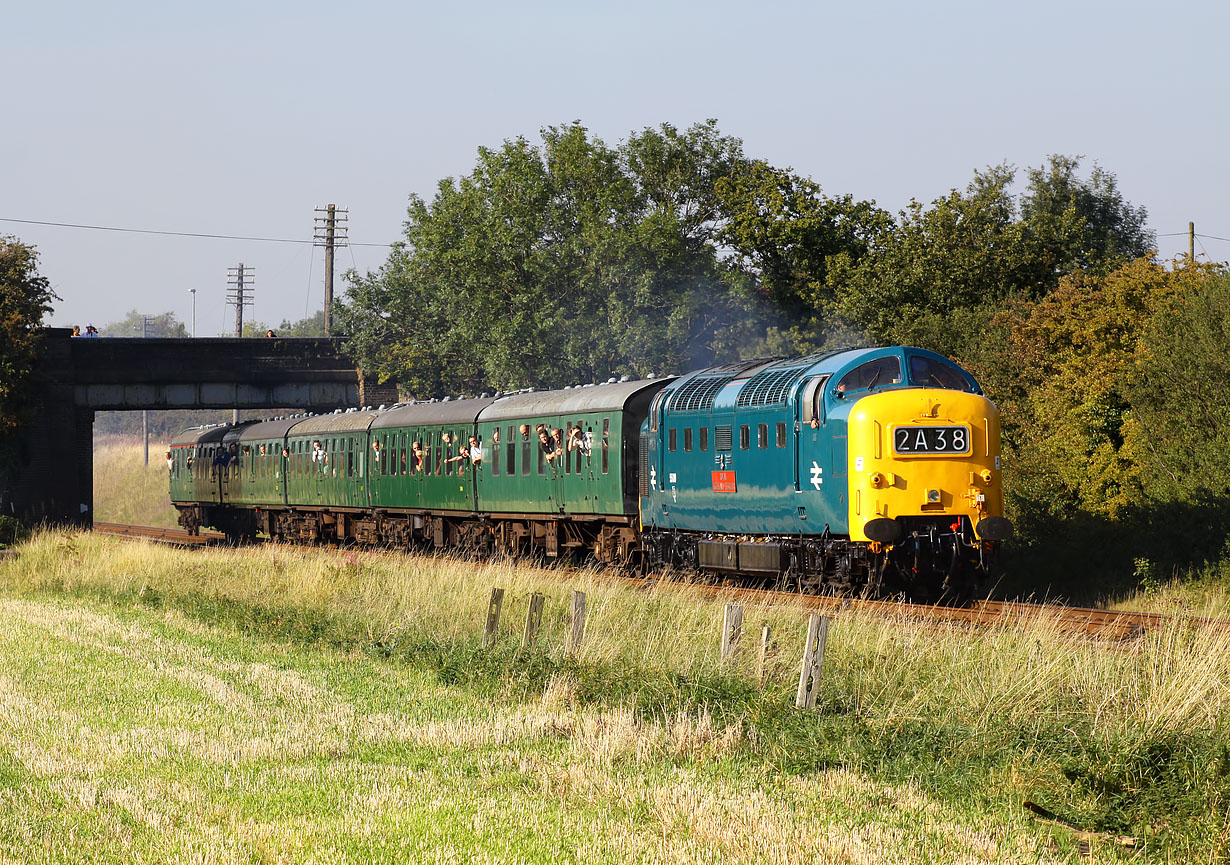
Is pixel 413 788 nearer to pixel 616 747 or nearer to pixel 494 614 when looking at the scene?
pixel 616 747

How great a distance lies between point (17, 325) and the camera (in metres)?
44.6

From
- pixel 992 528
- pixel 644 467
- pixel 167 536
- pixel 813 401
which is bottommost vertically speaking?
pixel 167 536

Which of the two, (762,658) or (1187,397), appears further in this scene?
(1187,397)

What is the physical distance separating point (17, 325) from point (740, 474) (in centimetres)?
3174

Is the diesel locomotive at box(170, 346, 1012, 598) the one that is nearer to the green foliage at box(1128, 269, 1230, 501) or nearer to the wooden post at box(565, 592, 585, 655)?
the wooden post at box(565, 592, 585, 655)

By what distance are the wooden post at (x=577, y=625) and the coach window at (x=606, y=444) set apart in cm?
1112

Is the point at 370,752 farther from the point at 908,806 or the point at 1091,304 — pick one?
the point at 1091,304

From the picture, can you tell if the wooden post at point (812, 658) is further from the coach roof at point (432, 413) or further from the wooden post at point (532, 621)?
the coach roof at point (432, 413)

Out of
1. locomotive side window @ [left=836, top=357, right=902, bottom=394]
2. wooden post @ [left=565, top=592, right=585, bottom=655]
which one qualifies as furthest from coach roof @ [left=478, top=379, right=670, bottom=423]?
wooden post @ [left=565, top=592, right=585, bottom=655]

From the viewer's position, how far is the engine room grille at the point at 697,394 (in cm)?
2223

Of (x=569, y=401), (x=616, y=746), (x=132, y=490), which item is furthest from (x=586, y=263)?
(x=132, y=490)

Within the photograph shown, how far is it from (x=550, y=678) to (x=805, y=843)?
543 cm

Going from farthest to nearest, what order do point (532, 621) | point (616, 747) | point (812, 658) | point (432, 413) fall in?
point (432, 413), point (532, 621), point (812, 658), point (616, 747)

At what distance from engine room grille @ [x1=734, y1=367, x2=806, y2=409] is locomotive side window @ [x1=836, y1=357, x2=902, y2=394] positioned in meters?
1.12
